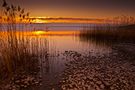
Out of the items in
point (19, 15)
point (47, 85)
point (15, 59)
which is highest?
point (19, 15)

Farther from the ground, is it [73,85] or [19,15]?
[19,15]

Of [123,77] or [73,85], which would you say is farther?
[123,77]

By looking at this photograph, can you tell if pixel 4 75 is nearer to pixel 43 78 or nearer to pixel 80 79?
pixel 43 78

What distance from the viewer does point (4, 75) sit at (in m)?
7.30

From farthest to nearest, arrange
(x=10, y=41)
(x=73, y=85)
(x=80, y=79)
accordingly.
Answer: (x=10, y=41)
(x=80, y=79)
(x=73, y=85)

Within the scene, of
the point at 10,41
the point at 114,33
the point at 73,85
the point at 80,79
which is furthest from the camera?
the point at 114,33

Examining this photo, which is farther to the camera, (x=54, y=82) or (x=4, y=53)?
(x=4, y=53)

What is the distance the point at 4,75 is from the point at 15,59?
3.21 ft

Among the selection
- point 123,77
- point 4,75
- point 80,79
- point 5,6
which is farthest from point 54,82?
point 5,6

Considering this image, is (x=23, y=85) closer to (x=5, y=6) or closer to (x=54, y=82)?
(x=54, y=82)

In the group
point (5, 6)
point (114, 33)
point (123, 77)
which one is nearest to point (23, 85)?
point (5, 6)

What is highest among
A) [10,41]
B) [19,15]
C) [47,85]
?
[19,15]

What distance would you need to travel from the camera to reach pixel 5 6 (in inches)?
293

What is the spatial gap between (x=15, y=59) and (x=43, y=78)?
130cm
